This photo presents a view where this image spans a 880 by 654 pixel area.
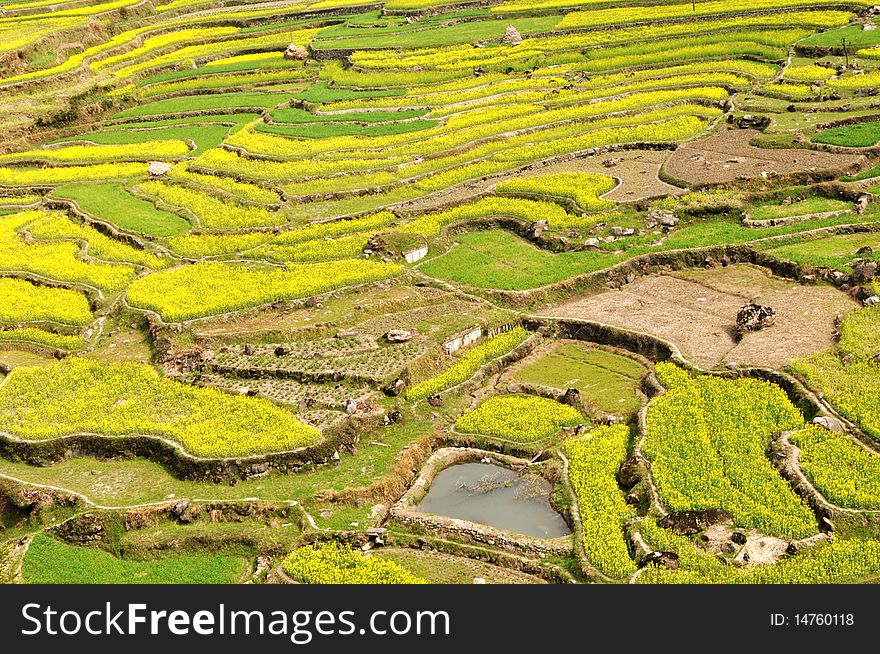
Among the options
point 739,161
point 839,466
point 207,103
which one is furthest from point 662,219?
point 207,103

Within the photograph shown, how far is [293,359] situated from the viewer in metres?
24.3

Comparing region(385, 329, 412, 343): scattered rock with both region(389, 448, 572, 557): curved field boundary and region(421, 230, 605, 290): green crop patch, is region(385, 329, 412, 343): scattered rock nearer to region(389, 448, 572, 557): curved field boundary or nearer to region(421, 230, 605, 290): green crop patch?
region(421, 230, 605, 290): green crop patch

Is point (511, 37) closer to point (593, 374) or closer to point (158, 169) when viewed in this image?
point (158, 169)

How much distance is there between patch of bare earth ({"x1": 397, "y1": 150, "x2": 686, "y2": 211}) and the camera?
107ft

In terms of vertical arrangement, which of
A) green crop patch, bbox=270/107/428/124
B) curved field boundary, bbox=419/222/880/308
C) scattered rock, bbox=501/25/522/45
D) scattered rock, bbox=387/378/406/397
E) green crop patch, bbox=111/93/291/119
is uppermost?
scattered rock, bbox=501/25/522/45

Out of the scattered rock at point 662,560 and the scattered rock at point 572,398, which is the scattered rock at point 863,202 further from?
the scattered rock at point 662,560

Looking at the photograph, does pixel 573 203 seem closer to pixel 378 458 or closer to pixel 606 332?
pixel 606 332

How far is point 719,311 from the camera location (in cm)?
2464

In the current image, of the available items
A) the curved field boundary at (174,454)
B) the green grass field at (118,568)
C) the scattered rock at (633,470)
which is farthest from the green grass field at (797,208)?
the green grass field at (118,568)

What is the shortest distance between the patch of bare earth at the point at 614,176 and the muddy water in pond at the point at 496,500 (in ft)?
47.7

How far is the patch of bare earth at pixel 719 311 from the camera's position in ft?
72.1

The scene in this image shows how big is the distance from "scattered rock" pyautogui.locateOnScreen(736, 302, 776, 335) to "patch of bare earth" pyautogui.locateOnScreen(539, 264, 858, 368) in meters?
0.14

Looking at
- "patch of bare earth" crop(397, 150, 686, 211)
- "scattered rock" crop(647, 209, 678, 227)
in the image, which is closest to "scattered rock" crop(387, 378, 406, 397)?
"scattered rock" crop(647, 209, 678, 227)

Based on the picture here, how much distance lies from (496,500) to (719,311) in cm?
886
